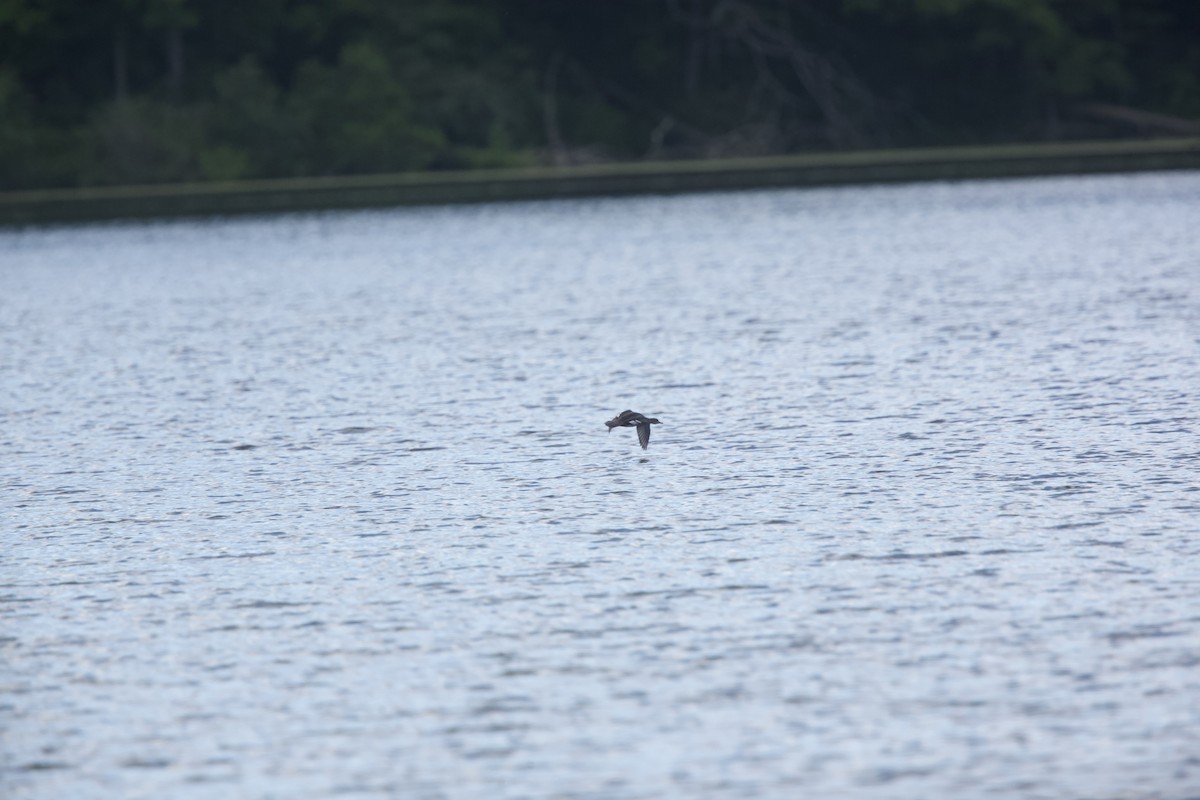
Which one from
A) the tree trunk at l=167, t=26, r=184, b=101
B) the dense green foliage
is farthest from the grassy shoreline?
the tree trunk at l=167, t=26, r=184, b=101

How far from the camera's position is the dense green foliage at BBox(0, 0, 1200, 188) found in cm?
8144

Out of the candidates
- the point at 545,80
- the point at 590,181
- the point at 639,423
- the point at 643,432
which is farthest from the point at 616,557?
the point at 545,80

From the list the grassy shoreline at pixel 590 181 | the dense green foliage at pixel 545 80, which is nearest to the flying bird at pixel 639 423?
the grassy shoreline at pixel 590 181

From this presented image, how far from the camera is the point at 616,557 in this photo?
14.4 m

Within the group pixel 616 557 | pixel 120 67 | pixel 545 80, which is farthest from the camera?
pixel 545 80

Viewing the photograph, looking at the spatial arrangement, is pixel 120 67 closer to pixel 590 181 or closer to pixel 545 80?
pixel 545 80

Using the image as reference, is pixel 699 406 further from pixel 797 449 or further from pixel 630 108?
pixel 630 108

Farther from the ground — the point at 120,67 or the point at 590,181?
the point at 120,67

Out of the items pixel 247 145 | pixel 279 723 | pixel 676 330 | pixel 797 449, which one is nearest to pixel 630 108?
pixel 247 145

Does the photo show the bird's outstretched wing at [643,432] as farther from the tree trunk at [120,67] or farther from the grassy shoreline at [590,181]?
the tree trunk at [120,67]

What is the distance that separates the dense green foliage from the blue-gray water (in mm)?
49126

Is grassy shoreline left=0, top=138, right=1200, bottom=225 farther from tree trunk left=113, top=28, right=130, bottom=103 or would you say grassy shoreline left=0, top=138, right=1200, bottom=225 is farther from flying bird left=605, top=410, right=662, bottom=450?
flying bird left=605, top=410, right=662, bottom=450

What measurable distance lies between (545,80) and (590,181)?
5242 millimetres

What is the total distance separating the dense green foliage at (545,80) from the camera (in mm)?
81438
